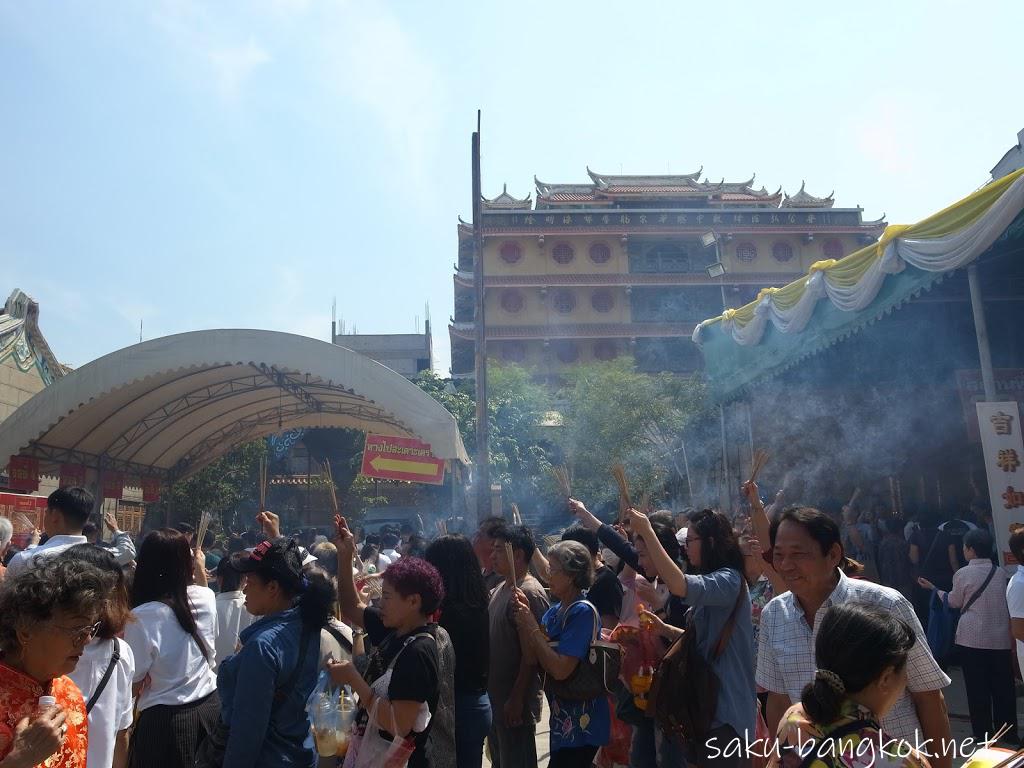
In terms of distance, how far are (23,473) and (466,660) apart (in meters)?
10.4

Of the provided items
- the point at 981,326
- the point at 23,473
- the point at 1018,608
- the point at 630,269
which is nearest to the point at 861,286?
A: the point at 981,326

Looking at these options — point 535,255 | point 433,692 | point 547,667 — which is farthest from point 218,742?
point 535,255

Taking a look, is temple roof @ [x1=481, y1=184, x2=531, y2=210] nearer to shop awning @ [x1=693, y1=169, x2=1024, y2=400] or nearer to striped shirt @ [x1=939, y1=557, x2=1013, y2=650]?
shop awning @ [x1=693, y1=169, x2=1024, y2=400]

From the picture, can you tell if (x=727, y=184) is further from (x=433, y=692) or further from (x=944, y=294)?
(x=433, y=692)

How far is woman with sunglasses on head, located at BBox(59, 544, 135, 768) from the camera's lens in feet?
7.61

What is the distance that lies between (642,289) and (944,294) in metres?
29.0

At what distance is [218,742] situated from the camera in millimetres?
2826

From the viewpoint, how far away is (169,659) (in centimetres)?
310

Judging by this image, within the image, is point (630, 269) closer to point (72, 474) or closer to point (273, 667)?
point (72, 474)

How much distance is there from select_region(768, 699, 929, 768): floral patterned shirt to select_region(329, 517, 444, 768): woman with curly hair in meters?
1.20

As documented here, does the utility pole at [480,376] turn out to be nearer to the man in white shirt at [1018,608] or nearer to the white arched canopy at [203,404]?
the white arched canopy at [203,404]

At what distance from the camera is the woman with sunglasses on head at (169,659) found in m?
3.04

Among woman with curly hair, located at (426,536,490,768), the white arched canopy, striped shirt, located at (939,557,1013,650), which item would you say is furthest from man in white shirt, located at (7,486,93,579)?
the white arched canopy

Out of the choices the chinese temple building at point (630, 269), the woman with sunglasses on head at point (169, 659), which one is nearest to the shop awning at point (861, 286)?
the woman with sunglasses on head at point (169, 659)
